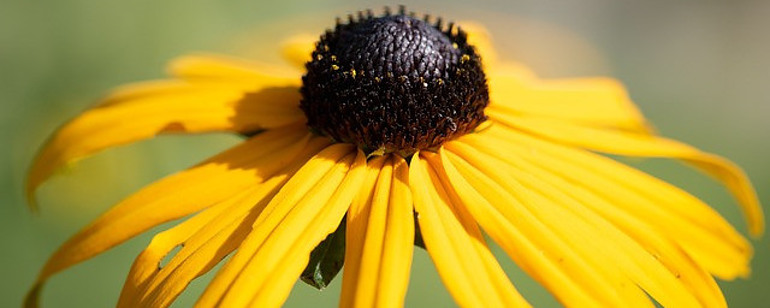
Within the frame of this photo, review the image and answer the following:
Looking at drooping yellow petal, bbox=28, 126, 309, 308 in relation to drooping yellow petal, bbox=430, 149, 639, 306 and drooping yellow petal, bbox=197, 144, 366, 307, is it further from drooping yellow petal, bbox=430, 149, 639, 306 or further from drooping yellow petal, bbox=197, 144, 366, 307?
drooping yellow petal, bbox=430, 149, 639, 306

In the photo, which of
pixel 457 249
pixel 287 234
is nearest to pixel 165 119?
pixel 287 234

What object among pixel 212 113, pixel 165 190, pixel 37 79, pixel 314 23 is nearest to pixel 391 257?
pixel 165 190

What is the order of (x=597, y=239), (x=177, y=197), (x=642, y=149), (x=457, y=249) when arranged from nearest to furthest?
(x=457, y=249)
(x=597, y=239)
(x=177, y=197)
(x=642, y=149)

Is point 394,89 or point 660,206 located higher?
point 394,89

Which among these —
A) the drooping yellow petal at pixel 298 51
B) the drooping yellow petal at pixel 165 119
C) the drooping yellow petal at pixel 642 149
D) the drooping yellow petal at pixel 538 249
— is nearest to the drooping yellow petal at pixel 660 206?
the drooping yellow petal at pixel 642 149

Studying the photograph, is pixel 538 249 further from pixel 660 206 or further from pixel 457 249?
pixel 660 206

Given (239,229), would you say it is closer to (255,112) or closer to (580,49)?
(255,112)

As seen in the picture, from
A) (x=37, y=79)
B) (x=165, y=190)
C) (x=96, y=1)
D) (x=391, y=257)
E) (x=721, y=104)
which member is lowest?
(x=721, y=104)
